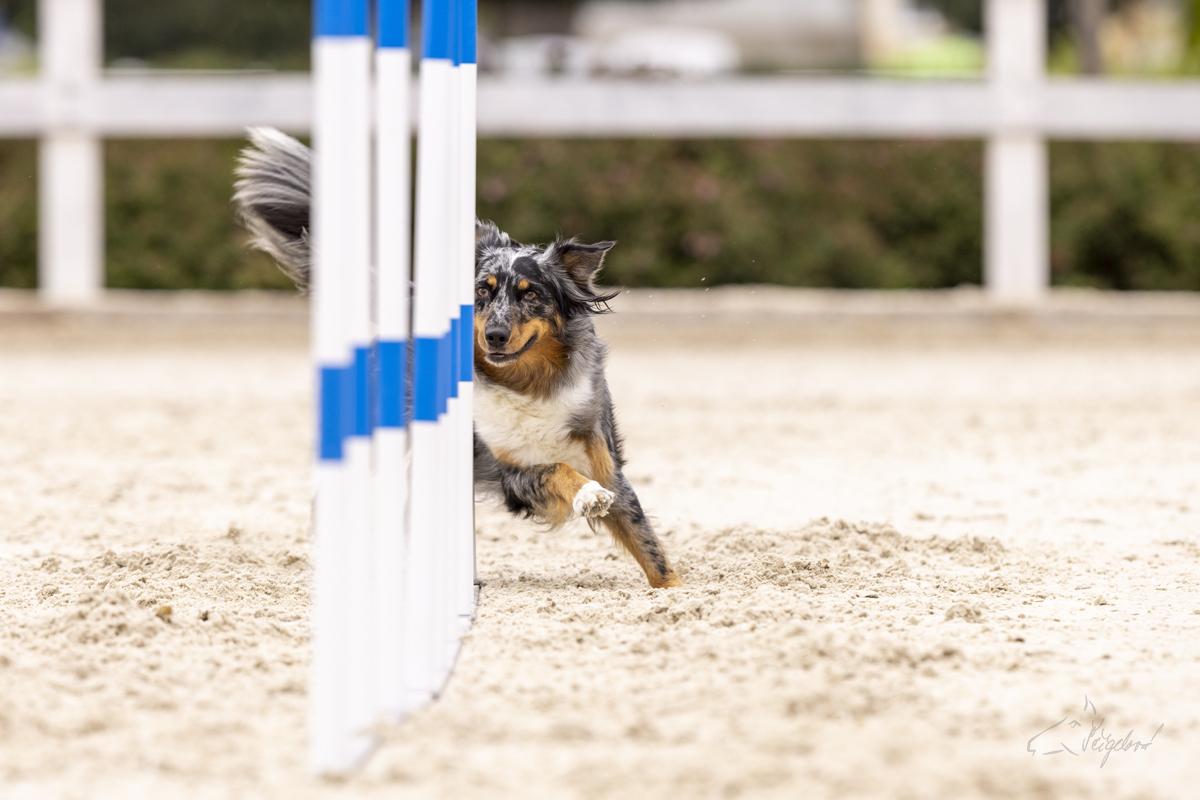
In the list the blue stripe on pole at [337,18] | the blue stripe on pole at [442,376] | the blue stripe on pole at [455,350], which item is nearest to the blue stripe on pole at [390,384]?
the blue stripe on pole at [442,376]

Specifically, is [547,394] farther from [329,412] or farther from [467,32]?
[329,412]

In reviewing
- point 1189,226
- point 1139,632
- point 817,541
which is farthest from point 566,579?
point 1189,226

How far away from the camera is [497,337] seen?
12.4 ft

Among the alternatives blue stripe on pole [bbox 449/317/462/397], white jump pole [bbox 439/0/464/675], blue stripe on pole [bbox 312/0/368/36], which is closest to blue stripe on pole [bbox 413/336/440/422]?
white jump pole [bbox 439/0/464/675]

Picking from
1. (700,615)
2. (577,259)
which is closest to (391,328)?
(700,615)

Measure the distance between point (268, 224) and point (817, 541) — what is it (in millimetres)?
1939

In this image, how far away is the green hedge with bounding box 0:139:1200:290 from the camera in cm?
1235

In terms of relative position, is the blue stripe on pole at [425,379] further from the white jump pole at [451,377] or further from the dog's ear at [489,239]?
the dog's ear at [489,239]

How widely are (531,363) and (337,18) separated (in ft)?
5.93

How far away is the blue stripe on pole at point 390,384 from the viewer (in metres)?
2.54

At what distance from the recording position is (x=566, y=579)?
3.89 meters

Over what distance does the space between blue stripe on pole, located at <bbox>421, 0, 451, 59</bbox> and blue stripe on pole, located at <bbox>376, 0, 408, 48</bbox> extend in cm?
33
